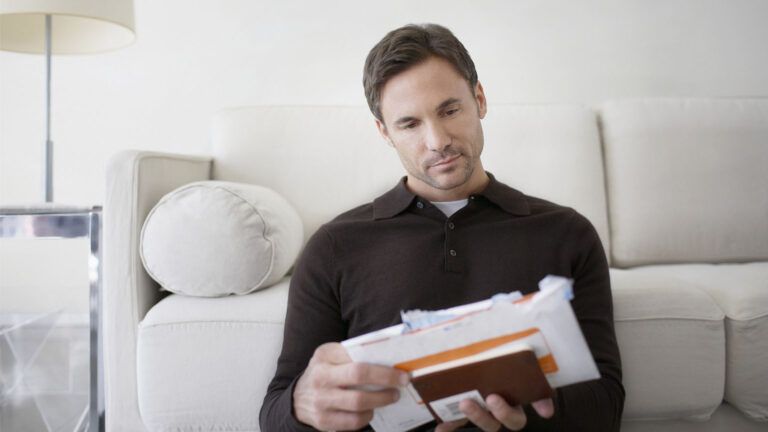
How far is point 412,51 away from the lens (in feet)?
3.21

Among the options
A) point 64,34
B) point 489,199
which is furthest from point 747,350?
point 64,34

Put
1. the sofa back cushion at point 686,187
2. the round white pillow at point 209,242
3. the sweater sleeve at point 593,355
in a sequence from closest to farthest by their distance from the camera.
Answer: the sweater sleeve at point 593,355 → the round white pillow at point 209,242 → the sofa back cushion at point 686,187

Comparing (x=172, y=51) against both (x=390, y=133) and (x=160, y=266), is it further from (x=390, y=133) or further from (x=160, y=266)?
(x=390, y=133)

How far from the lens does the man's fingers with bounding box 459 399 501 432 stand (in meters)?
0.61

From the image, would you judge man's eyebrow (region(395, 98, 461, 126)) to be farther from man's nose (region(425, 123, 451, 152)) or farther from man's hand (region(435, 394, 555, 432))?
man's hand (region(435, 394, 555, 432))

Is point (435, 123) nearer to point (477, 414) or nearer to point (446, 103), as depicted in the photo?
point (446, 103)

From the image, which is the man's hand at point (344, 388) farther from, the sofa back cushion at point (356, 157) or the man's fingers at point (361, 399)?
the sofa back cushion at point (356, 157)

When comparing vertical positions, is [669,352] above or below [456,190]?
below

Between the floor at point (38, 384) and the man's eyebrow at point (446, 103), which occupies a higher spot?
the man's eyebrow at point (446, 103)

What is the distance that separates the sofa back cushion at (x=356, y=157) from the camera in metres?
1.61

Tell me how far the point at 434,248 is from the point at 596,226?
856mm

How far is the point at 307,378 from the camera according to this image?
74 centimetres

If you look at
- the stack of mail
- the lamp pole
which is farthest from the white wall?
the stack of mail

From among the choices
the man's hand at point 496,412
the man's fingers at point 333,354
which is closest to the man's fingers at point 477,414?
the man's hand at point 496,412
